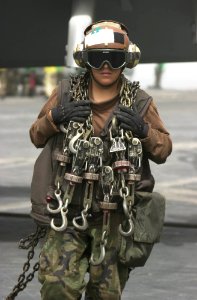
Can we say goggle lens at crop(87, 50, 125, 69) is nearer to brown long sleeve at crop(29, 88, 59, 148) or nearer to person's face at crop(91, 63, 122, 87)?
person's face at crop(91, 63, 122, 87)

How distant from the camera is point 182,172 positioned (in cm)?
1500

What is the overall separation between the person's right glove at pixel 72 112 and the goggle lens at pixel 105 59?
0.20 metres

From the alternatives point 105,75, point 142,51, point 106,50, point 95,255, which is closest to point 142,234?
point 95,255

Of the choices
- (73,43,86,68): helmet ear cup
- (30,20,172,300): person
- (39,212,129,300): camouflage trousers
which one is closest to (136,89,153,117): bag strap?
(30,20,172,300): person

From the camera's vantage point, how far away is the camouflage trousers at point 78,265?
5.12 metres

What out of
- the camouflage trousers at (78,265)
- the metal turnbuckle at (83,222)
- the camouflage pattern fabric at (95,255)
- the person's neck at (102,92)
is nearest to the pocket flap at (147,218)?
the camouflage pattern fabric at (95,255)

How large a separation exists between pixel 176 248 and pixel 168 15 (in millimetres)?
2092

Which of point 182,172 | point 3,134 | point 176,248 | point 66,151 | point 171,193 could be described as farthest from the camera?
point 3,134

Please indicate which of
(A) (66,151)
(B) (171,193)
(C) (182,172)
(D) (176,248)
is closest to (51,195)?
(A) (66,151)

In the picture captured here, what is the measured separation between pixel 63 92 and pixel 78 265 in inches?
35.7

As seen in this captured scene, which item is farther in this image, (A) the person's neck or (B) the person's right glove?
(A) the person's neck

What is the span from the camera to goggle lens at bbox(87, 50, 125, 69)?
521 centimetres

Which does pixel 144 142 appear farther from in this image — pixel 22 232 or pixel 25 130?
pixel 25 130

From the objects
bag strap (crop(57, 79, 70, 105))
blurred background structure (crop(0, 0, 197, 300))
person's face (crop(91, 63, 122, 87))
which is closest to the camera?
person's face (crop(91, 63, 122, 87))
